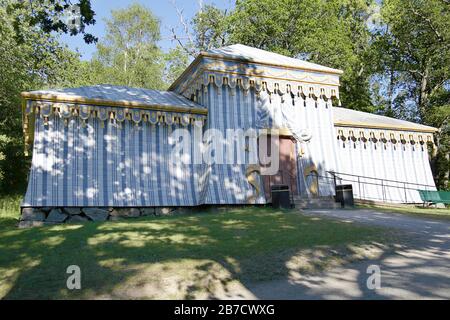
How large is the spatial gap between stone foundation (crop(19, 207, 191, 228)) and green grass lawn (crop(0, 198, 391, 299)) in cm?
348

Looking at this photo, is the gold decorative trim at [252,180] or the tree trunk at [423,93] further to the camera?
the tree trunk at [423,93]

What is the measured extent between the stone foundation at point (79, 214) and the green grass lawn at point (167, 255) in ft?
11.4

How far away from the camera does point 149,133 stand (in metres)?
14.2

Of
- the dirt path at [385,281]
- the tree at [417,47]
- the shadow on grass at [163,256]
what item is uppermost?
the tree at [417,47]

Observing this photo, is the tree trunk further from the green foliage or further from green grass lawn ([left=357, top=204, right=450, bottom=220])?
green grass lawn ([left=357, top=204, right=450, bottom=220])

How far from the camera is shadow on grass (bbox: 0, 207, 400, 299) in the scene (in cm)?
477

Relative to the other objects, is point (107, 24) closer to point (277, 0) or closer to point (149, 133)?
point (277, 0)

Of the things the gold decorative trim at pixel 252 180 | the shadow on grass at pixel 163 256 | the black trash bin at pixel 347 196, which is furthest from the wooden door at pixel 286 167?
the shadow on grass at pixel 163 256

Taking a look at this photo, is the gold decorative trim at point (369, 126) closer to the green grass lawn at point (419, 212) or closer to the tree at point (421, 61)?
the green grass lawn at point (419, 212)

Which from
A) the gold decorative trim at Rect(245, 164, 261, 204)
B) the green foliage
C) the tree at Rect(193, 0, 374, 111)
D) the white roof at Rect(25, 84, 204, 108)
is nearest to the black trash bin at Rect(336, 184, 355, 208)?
the gold decorative trim at Rect(245, 164, 261, 204)

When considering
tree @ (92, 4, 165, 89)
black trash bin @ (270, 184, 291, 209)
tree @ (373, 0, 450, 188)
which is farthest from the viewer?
tree @ (92, 4, 165, 89)

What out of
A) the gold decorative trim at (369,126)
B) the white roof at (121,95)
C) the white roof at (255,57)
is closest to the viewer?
the white roof at (121,95)

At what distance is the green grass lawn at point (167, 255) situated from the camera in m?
4.80
